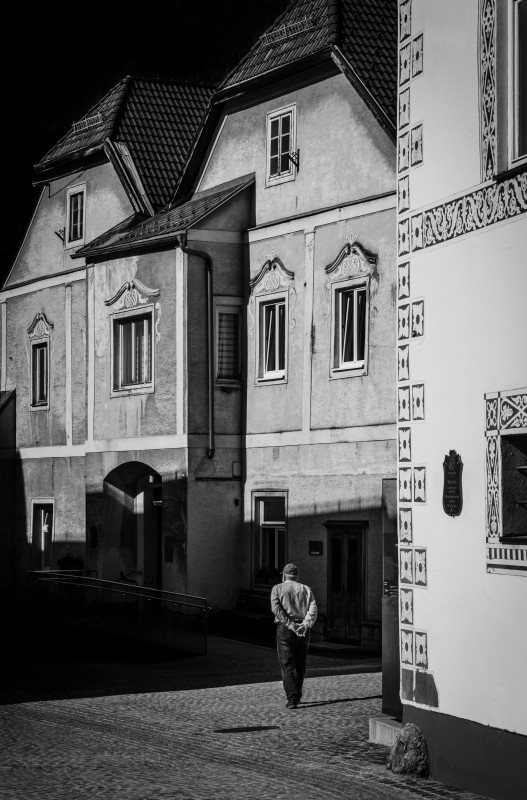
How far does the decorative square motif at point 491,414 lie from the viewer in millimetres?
11367

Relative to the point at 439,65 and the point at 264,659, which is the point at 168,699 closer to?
the point at 264,659

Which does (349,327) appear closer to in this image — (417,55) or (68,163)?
(68,163)

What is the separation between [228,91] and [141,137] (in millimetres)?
3696

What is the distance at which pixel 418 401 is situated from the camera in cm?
1261

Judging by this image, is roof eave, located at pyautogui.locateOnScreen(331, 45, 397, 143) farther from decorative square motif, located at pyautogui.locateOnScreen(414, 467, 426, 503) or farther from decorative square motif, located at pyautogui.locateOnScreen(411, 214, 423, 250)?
decorative square motif, located at pyautogui.locateOnScreen(414, 467, 426, 503)

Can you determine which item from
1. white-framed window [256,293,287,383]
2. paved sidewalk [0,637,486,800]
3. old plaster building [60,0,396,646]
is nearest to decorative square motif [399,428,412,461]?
paved sidewalk [0,637,486,800]

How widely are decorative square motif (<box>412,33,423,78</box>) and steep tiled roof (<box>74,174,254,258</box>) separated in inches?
553

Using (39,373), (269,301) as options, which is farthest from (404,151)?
(39,373)

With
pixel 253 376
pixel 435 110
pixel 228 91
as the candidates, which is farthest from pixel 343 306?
pixel 435 110

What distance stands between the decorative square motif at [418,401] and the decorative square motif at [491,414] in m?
1.08

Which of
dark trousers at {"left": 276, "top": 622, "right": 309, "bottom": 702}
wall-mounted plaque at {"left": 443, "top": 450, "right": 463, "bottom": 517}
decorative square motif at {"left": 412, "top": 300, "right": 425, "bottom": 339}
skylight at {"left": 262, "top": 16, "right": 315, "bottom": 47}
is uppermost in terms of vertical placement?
skylight at {"left": 262, "top": 16, "right": 315, "bottom": 47}

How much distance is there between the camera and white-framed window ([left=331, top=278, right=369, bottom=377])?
81.5 ft

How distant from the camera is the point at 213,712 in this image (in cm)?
1659

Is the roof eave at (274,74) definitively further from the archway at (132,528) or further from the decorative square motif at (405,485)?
the decorative square motif at (405,485)
